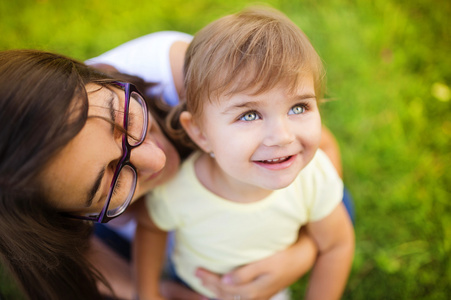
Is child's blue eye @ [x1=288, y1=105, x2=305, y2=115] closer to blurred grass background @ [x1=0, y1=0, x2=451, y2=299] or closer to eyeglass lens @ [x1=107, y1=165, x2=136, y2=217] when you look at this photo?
eyeglass lens @ [x1=107, y1=165, x2=136, y2=217]

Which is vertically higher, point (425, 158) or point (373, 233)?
point (425, 158)

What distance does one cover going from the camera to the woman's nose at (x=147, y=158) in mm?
1206

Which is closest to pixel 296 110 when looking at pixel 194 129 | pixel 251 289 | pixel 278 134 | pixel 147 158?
pixel 278 134

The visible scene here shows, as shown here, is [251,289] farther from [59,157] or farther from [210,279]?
[59,157]

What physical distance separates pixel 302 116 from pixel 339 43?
75.1 inches

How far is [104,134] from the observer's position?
3.65 ft

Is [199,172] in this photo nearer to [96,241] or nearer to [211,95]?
[211,95]

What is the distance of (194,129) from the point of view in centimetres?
134

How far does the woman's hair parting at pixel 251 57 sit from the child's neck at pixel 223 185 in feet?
1.14

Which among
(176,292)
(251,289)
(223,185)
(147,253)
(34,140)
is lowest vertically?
(176,292)

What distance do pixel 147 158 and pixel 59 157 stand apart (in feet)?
0.95

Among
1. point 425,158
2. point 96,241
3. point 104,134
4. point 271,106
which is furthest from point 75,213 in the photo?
point 425,158

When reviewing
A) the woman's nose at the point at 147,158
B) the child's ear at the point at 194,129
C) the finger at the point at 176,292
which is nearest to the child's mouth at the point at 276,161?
the child's ear at the point at 194,129

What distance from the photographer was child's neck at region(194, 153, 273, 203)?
56.7 inches
